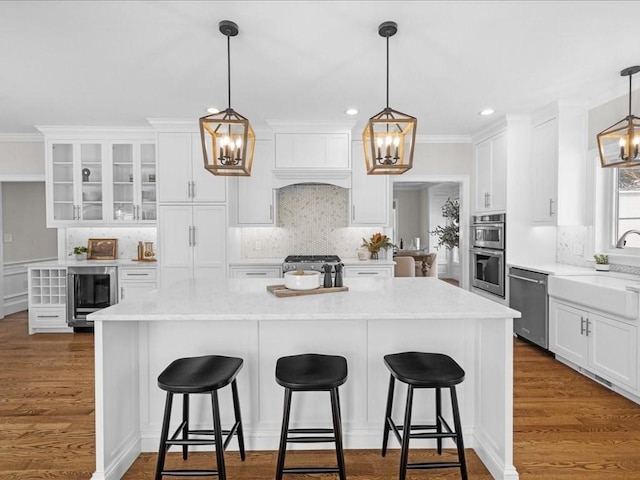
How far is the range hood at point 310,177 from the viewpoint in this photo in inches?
189

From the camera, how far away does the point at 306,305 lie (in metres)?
2.02

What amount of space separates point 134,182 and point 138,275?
3.91 feet

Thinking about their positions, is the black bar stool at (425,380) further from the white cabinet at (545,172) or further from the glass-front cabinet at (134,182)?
the glass-front cabinet at (134,182)

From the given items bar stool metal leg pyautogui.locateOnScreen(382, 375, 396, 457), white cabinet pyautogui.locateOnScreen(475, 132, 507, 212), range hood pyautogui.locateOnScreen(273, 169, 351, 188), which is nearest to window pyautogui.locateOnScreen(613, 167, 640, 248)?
white cabinet pyautogui.locateOnScreen(475, 132, 507, 212)

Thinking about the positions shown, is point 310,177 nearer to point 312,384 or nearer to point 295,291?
point 295,291

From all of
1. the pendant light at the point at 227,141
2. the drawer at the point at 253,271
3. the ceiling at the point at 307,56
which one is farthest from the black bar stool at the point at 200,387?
the drawer at the point at 253,271

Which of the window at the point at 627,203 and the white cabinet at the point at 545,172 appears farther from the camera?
the white cabinet at the point at 545,172

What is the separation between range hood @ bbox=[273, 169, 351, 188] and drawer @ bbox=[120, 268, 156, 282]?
6.07 feet

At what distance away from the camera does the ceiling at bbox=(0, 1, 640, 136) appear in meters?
2.34

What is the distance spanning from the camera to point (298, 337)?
2.25 meters

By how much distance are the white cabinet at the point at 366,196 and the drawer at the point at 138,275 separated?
257cm

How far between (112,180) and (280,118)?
91.0 inches

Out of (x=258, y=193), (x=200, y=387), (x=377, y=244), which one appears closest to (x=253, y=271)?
(x=258, y=193)

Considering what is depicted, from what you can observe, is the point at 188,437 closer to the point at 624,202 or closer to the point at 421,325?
the point at 421,325
